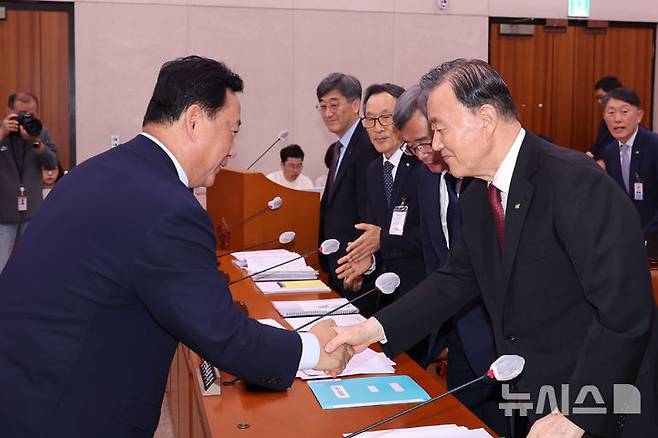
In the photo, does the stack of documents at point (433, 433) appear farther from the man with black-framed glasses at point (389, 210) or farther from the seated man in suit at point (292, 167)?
the seated man in suit at point (292, 167)

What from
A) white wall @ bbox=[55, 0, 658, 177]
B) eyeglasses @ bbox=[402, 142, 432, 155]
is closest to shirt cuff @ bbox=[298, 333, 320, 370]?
eyeglasses @ bbox=[402, 142, 432, 155]

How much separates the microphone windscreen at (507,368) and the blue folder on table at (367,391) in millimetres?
551

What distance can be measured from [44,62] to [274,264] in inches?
175

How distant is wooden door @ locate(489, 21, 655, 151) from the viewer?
834cm

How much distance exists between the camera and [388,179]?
3.26 meters

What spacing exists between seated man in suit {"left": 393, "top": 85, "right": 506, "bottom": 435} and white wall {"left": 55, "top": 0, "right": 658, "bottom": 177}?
16.4 ft

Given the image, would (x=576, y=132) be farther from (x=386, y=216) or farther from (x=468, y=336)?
(x=468, y=336)

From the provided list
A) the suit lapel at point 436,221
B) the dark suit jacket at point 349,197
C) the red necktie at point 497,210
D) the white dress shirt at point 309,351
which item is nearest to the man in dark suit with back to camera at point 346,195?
the dark suit jacket at point 349,197

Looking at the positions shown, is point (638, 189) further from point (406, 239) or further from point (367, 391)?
point (367, 391)

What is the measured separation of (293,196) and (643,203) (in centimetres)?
262

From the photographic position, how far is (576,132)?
853cm

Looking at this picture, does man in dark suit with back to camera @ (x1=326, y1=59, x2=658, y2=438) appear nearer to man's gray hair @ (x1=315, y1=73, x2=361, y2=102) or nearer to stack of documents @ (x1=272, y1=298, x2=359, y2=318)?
stack of documents @ (x1=272, y1=298, x2=359, y2=318)

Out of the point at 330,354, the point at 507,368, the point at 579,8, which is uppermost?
the point at 579,8

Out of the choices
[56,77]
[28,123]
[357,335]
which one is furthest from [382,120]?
[56,77]
